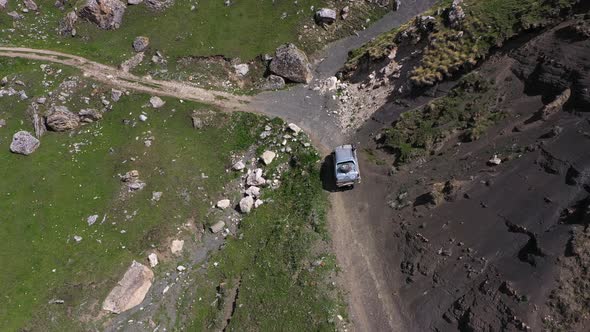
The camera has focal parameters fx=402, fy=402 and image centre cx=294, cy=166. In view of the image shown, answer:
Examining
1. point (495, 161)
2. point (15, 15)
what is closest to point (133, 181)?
point (15, 15)

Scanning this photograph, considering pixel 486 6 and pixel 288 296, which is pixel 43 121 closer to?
pixel 288 296

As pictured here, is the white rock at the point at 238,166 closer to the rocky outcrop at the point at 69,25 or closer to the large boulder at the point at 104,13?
the large boulder at the point at 104,13

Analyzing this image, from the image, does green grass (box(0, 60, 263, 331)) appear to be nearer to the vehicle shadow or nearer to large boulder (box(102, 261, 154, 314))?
large boulder (box(102, 261, 154, 314))

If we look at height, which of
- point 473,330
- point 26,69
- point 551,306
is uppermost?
point 26,69

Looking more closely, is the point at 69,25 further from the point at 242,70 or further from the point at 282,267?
the point at 282,267

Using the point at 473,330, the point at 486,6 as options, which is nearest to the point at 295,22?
the point at 486,6

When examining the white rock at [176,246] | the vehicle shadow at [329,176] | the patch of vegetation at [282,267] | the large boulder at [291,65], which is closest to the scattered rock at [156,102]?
the large boulder at [291,65]

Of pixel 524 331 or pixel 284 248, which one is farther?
pixel 284 248
